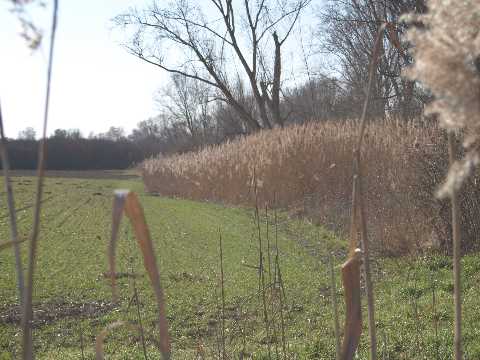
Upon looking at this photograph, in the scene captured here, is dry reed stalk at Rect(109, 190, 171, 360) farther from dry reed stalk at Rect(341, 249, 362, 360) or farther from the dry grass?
the dry grass

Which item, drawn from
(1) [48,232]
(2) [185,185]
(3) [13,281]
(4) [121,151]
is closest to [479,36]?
(3) [13,281]

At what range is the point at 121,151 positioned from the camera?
51875mm

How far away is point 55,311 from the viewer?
4.61 meters

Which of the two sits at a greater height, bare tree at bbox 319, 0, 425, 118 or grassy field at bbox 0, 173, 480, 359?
bare tree at bbox 319, 0, 425, 118

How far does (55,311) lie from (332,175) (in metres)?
6.37

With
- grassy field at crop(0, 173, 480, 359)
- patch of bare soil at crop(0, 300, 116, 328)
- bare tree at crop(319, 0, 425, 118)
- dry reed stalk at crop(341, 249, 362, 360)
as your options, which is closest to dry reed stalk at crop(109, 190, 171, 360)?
dry reed stalk at crop(341, 249, 362, 360)

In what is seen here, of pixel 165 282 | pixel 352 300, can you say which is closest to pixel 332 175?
pixel 165 282

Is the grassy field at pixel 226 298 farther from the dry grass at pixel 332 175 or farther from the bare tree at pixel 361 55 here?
the bare tree at pixel 361 55

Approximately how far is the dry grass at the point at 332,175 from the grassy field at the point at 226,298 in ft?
1.67

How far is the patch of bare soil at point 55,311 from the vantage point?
14.2 feet

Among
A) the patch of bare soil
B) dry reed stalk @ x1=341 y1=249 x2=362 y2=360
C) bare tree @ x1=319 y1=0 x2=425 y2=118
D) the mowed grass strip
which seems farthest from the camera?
bare tree @ x1=319 y1=0 x2=425 y2=118

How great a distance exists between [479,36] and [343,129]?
1040 centimetres

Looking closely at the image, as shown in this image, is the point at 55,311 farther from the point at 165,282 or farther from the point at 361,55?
the point at 361,55

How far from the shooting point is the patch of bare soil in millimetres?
4336
